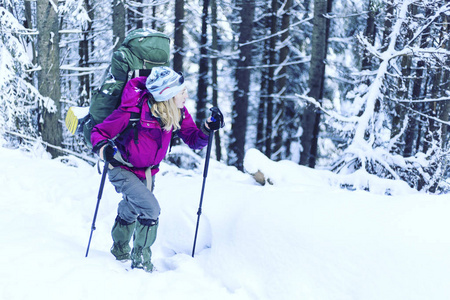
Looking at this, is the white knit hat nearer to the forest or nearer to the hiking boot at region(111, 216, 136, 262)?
the forest

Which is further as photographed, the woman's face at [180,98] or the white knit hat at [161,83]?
the woman's face at [180,98]

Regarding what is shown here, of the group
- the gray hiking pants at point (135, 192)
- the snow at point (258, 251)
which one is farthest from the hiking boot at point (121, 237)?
the gray hiking pants at point (135, 192)

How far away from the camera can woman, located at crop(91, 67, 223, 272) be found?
333cm

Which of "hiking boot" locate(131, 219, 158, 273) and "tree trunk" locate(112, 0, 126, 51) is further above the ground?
→ "tree trunk" locate(112, 0, 126, 51)

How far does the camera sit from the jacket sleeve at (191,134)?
384 centimetres

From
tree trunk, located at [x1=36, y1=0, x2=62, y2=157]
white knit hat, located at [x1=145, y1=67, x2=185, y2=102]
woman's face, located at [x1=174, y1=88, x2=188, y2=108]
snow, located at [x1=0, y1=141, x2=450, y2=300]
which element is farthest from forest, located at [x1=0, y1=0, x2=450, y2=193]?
snow, located at [x1=0, y1=141, x2=450, y2=300]

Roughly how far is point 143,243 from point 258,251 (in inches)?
42.9

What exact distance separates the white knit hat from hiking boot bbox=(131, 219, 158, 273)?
47.1 inches

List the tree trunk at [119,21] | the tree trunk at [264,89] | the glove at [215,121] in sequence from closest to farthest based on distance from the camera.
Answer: the glove at [215,121]
the tree trunk at [119,21]
the tree trunk at [264,89]

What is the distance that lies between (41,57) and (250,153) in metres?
6.06

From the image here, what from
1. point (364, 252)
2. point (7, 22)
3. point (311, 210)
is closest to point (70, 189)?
point (311, 210)

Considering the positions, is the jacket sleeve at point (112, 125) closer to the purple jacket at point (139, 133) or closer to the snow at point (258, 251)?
the purple jacket at point (139, 133)

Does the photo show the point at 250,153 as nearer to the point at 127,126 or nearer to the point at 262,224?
the point at 262,224

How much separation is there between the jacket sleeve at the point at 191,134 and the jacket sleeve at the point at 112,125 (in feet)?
2.24
